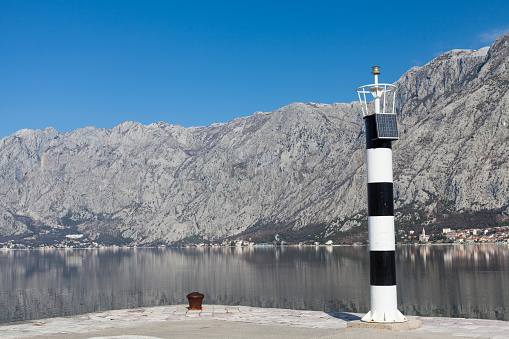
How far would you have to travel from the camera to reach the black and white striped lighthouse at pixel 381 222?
21.7 meters

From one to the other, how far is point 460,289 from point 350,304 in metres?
20.4

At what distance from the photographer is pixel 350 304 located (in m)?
58.4

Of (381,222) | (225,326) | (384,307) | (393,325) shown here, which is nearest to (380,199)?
(381,222)

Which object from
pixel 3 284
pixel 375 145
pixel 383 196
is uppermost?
pixel 375 145

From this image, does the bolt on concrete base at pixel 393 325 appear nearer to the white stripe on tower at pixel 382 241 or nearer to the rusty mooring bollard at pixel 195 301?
the white stripe on tower at pixel 382 241

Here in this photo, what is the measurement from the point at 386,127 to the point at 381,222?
12.9ft

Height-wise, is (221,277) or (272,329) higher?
(272,329)

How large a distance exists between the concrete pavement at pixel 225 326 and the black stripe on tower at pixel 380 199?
4.70 meters

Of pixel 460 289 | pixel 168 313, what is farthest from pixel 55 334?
pixel 460 289

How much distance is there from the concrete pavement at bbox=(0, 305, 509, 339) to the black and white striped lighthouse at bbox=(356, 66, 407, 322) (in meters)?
1.56

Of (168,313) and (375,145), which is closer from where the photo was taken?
(375,145)

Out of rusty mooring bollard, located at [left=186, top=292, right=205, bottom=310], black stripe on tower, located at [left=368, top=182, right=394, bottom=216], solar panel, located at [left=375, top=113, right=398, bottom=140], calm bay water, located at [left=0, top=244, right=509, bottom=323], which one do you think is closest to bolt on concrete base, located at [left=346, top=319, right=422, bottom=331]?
black stripe on tower, located at [left=368, top=182, right=394, bottom=216]

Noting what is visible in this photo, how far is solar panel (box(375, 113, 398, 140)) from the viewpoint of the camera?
22141 millimetres

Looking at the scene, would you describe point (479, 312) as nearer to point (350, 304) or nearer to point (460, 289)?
point (350, 304)
